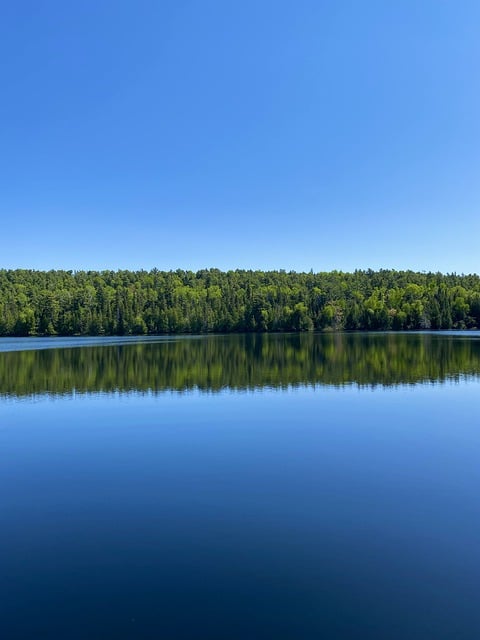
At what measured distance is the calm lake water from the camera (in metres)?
8.47

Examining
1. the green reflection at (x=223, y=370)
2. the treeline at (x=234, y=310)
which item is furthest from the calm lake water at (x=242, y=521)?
the treeline at (x=234, y=310)

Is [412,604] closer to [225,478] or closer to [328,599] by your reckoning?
[328,599]

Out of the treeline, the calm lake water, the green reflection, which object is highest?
the treeline

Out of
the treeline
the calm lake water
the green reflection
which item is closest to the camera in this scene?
the calm lake water

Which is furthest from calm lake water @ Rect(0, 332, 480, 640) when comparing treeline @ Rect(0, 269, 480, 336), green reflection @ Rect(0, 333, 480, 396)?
treeline @ Rect(0, 269, 480, 336)

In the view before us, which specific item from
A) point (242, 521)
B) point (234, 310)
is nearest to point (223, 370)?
point (242, 521)

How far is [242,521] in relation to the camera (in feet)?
40.0

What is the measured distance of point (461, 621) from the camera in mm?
8234

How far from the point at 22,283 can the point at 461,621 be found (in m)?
199

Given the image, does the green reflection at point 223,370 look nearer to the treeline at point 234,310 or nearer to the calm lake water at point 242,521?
the calm lake water at point 242,521

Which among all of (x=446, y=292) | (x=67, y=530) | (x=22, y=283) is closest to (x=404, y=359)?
(x=67, y=530)

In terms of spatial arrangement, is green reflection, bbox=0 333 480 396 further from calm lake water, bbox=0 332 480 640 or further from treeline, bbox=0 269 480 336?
treeline, bbox=0 269 480 336

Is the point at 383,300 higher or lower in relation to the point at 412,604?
higher

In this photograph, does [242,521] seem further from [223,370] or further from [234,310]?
[234,310]
